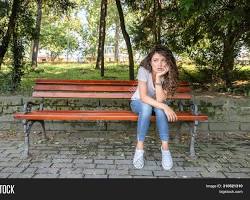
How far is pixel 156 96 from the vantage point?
516cm

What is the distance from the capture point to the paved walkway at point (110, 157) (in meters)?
4.66

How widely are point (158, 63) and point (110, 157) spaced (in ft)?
4.32

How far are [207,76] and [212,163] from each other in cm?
329

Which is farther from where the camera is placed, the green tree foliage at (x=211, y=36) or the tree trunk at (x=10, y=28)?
the tree trunk at (x=10, y=28)

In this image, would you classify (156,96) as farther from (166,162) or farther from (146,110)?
(166,162)

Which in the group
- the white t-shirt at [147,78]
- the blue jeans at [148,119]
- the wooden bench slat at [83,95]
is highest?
the white t-shirt at [147,78]

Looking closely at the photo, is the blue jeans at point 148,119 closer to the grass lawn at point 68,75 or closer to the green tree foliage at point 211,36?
the green tree foliage at point 211,36

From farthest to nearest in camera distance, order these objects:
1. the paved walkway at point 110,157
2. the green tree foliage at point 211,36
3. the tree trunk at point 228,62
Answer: the tree trunk at point 228,62, the green tree foliage at point 211,36, the paved walkway at point 110,157

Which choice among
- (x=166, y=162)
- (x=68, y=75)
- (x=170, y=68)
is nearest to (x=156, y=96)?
(x=170, y=68)

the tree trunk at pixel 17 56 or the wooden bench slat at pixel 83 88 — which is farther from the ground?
the tree trunk at pixel 17 56

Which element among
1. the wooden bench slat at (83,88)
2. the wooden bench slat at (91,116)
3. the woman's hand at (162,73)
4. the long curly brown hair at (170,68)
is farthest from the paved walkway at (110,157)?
the woman's hand at (162,73)

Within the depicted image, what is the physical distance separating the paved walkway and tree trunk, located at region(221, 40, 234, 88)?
5.24 feet
